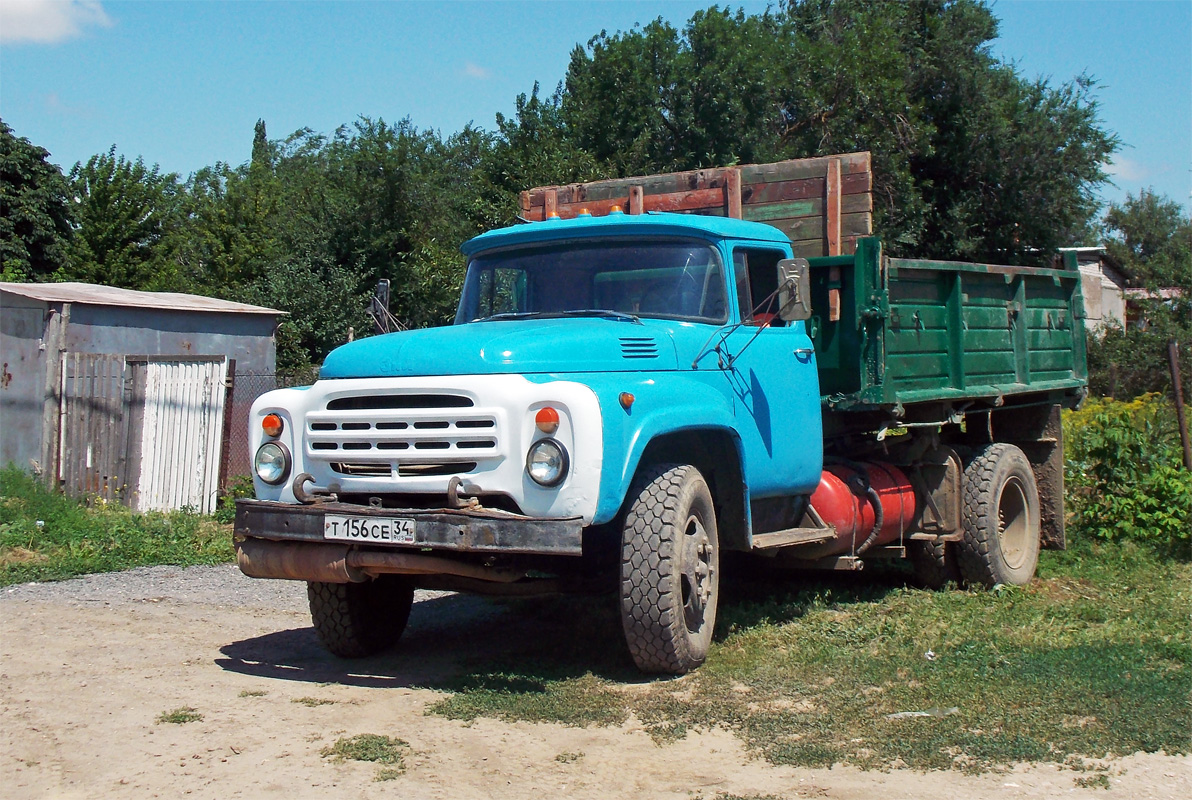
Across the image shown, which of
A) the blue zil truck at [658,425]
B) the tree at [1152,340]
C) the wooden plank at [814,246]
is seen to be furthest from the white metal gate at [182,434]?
the tree at [1152,340]

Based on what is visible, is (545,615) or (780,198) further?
(780,198)

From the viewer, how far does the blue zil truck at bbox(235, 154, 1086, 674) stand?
5148 millimetres

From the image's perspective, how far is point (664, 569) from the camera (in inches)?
208

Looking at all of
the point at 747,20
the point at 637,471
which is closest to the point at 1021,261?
the point at 747,20

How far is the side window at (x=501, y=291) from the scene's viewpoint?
21.6ft

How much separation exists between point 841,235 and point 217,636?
4774mm

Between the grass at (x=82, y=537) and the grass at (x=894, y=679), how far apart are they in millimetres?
3634

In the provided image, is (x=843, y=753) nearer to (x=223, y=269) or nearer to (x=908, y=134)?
(x=908, y=134)

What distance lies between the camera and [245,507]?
18.2 feet

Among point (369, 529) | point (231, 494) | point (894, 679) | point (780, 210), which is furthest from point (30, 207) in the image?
point (894, 679)

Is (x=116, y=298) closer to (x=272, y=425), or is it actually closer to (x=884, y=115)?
(x=272, y=425)

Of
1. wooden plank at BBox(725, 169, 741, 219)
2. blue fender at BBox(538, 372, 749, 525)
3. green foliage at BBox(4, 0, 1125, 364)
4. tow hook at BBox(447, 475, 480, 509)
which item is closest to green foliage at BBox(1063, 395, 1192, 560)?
wooden plank at BBox(725, 169, 741, 219)

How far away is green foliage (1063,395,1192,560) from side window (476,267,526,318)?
596 cm

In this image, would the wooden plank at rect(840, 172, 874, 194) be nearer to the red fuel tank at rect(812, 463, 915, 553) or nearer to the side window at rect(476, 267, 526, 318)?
the red fuel tank at rect(812, 463, 915, 553)
